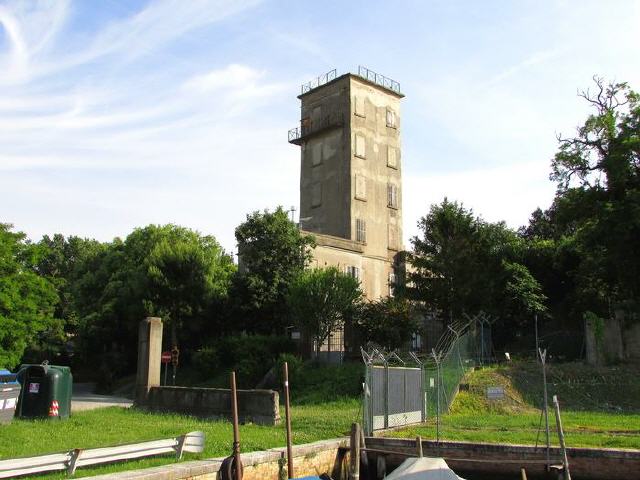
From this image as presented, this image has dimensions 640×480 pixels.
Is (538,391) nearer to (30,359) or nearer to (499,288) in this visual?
(499,288)

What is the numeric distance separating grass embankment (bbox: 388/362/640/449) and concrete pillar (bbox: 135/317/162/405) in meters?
8.92

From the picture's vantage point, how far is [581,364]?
86.6 feet

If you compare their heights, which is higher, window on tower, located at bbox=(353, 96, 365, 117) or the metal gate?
window on tower, located at bbox=(353, 96, 365, 117)

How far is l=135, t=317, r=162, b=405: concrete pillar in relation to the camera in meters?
21.1

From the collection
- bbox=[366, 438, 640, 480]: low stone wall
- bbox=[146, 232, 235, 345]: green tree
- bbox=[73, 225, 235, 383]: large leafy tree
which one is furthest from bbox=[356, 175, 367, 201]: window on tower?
bbox=[366, 438, 640, 480]: low stone wall

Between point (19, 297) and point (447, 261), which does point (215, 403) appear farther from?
point (19, 297)

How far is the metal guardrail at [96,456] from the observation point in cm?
967

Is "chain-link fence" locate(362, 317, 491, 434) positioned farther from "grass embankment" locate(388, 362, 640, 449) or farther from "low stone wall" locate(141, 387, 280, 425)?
"low stone wall" locate(141, 387, 280, 425)

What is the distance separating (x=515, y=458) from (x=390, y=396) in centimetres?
386

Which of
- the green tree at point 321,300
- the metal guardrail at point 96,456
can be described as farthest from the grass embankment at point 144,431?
the green tree at point 321,300

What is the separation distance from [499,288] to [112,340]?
23.9 meters

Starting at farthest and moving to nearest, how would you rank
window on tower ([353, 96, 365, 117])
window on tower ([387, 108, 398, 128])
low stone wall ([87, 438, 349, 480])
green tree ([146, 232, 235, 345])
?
window on tower ([387, 108, 398, 128])
window on tower ([353, 96, 365, 117])
green tree ([146, 232, 235, 345])
low stone wall ([87, 438, 349, 480])

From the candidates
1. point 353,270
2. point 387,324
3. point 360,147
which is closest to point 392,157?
point 360,147

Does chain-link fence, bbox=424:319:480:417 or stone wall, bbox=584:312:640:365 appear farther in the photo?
stone wall, bbox=584:312:640:365
